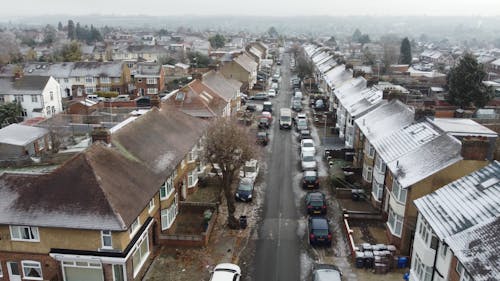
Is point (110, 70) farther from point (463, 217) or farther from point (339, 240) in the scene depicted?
point (463, 217)

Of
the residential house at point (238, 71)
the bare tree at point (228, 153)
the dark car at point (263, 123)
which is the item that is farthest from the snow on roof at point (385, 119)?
the residential house at point (238, 71)

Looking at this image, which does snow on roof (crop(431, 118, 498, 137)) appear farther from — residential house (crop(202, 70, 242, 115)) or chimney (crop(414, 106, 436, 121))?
residential house (crop(202, 70, 242, 115))

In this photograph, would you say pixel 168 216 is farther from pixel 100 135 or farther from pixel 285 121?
pixel 285 121

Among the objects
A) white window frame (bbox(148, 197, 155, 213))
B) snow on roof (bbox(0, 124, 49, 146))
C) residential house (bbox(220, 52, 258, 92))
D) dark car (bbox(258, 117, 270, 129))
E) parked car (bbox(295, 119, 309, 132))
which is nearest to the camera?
white window frame (bbox(148, 197, 155, 213))

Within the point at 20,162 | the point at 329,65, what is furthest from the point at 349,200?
the point at 329,65

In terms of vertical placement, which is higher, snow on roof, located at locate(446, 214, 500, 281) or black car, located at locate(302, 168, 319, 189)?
snow on roof, located at locate(446, 214, 500, 281)

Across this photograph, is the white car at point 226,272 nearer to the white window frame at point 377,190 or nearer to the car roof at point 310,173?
the white window frame at point 377,190

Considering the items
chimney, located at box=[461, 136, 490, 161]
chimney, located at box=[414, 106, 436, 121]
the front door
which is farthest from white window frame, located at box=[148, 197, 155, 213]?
chimney, located at box=[414, 106, 436, 121]
